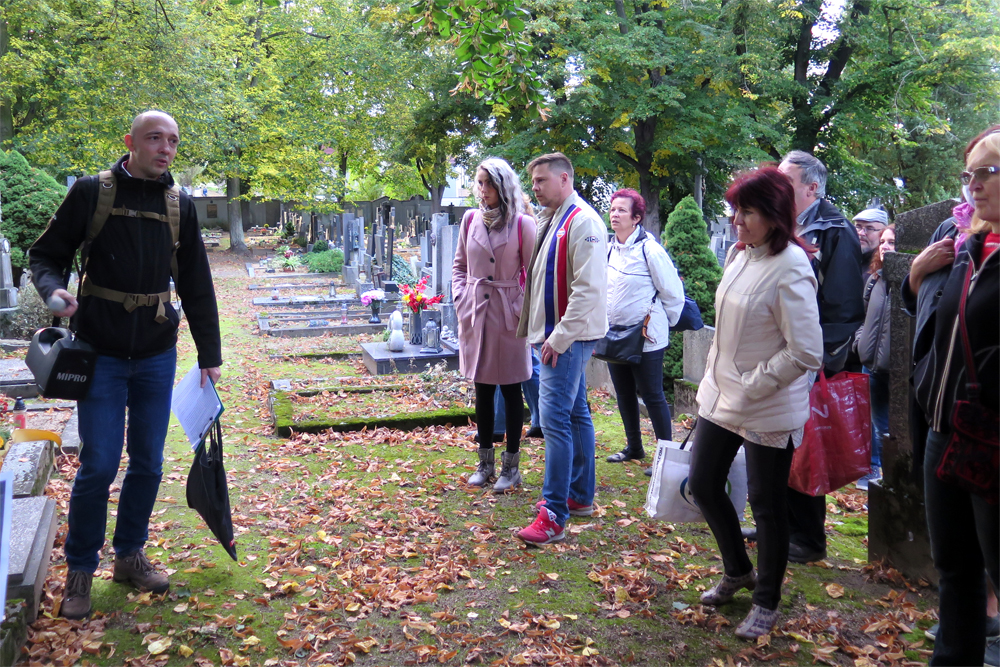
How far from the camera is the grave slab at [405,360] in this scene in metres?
9.44

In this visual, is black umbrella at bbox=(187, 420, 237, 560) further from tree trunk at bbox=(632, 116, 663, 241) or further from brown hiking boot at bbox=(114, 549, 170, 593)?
tree trunk at bbox=(632, 116, 663, 241)

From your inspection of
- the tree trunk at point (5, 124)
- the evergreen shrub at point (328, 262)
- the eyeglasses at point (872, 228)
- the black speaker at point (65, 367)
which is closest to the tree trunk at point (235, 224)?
the evergreen shrub at point (328, 262)

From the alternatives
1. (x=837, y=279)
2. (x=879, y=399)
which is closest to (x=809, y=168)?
(x=837, y=279)

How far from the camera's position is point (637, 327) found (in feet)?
17.6

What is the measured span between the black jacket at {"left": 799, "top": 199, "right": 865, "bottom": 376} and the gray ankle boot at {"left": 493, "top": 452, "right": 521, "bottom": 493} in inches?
84.0

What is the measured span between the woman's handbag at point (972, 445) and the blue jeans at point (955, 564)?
0.43 ft

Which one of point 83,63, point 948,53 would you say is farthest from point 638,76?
point 83,63

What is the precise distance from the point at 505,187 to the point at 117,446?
105 inches

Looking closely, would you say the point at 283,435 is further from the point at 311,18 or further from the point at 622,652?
the point at 311,18

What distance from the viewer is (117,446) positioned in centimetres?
352

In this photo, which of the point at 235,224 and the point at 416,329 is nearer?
the point at 416,329

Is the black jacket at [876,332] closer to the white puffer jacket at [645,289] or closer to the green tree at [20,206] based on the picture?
the white puffer jacket at [645,289]

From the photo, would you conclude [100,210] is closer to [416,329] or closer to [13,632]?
[13,632]

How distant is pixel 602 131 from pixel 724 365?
52.9 ft
